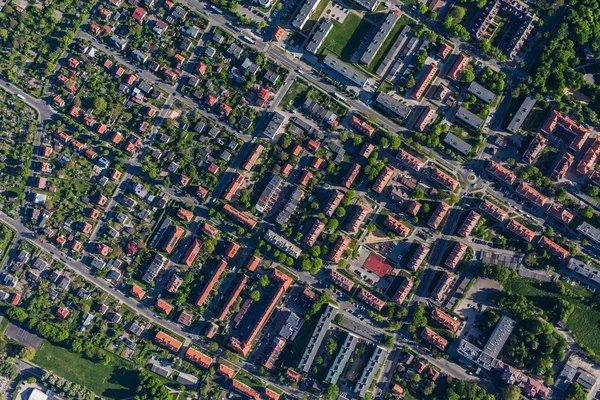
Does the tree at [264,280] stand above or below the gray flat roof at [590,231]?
below

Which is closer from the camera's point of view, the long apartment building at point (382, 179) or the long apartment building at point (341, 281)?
the long apartment building at point (382, 179)

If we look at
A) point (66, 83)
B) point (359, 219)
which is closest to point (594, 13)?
point (359, 219)

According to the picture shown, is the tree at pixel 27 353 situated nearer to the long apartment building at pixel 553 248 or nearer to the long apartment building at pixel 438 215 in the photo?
the long apartment building at pixel 438 215

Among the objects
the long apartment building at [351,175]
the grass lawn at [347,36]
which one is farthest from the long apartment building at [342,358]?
the grass lawn at [347,36]

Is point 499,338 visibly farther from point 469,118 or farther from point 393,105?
point 393,105

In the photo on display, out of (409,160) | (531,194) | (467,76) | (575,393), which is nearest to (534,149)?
(531,194)

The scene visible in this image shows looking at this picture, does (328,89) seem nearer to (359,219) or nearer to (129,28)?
(359,219)

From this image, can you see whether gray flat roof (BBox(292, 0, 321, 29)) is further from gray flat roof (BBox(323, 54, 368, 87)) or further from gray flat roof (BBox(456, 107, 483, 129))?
gray flat roof (BBox(456, 107, 483, 129))
